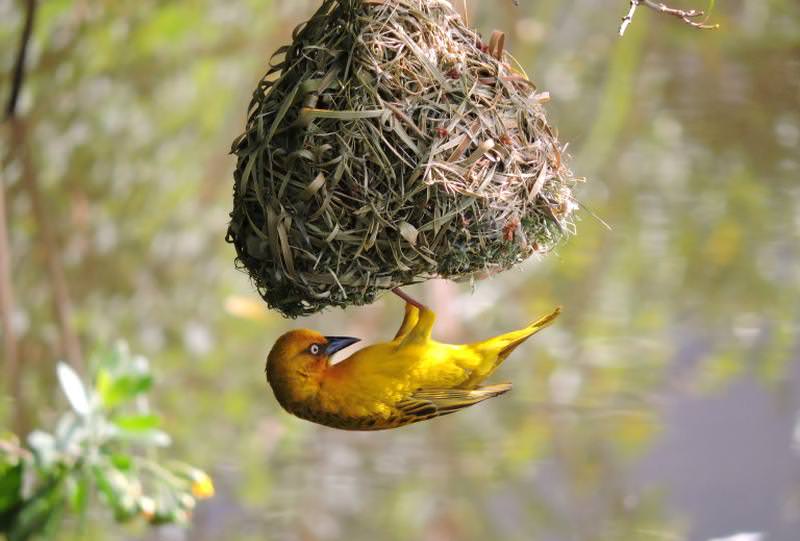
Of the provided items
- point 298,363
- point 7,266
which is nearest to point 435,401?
point 298,363

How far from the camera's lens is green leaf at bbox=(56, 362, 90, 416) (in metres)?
2.32

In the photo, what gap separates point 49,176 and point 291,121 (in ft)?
8.14

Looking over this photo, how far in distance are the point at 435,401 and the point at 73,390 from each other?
1.15 metres

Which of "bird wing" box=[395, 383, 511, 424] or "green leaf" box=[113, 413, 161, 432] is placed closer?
"bird wing" box=[395, 383, 511, 424]

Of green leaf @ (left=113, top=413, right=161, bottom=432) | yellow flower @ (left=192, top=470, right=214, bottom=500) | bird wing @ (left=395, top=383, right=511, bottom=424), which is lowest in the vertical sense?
yellow flower @ (left=192, top=470, right=214, bottom=500)

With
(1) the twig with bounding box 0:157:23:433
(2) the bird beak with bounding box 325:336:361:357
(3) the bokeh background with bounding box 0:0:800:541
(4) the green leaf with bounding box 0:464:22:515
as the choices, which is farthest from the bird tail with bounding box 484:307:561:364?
(3) the bokeh background with bounding box 0:0:800:541

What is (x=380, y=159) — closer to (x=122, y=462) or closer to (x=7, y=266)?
(x=122, y=462)

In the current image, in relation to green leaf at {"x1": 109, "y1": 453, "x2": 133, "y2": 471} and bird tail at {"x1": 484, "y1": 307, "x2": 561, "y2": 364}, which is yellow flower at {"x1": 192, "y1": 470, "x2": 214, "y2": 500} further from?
bird tail at {"x1": 484, "y1": 307, "x2": 561, "y2": 364}

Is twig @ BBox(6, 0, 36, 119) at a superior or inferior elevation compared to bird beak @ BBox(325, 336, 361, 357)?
superior

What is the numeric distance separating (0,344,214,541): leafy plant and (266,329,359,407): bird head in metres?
0.80

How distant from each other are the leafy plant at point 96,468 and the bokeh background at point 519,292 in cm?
125

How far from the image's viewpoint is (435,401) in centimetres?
166

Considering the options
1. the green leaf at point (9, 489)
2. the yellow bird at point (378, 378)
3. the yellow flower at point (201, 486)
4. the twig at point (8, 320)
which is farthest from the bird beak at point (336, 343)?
the twig at point (8, 320)

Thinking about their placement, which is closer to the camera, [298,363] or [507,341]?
[298,363]
